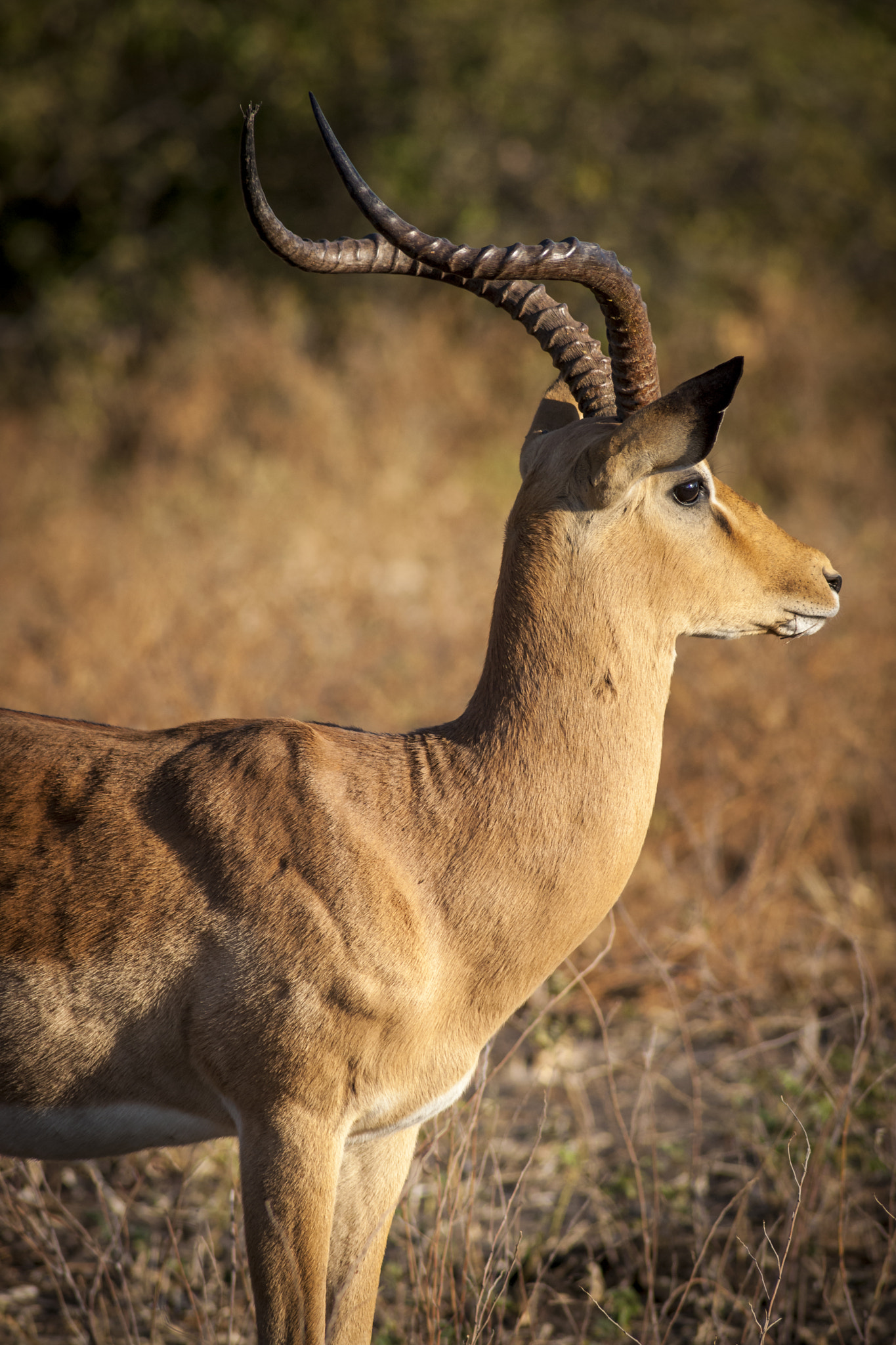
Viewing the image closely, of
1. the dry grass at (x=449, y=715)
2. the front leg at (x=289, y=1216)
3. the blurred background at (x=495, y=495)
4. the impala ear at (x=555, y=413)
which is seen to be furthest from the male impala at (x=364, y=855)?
the blurred background at (x=495, y=495)

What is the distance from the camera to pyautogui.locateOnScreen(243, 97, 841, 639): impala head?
241 centimetres

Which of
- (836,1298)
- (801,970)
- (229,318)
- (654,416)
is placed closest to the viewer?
(654,416)

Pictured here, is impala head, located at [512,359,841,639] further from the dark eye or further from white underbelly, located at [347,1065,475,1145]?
white underbelly, located at [347,1065,475,1145]

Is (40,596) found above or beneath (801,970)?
above

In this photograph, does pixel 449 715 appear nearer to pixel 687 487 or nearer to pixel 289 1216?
pixel 687 487

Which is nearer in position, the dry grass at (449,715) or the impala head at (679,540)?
the impala head at (679,540)

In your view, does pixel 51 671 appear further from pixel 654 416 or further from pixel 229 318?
pixel 229 318

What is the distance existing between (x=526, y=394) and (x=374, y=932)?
11.3 m

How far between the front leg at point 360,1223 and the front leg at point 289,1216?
13.1 inches

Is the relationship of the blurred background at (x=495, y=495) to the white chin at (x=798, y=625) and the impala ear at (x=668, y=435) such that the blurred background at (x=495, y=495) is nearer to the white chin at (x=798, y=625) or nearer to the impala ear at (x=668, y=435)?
the white chin at (x=798, y=625)

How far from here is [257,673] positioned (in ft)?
20.4

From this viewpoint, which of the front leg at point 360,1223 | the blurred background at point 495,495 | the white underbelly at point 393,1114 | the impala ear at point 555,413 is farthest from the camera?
the blurred background at point 495,495

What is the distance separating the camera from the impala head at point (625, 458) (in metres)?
2.41

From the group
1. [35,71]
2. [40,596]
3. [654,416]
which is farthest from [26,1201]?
[35,71]
